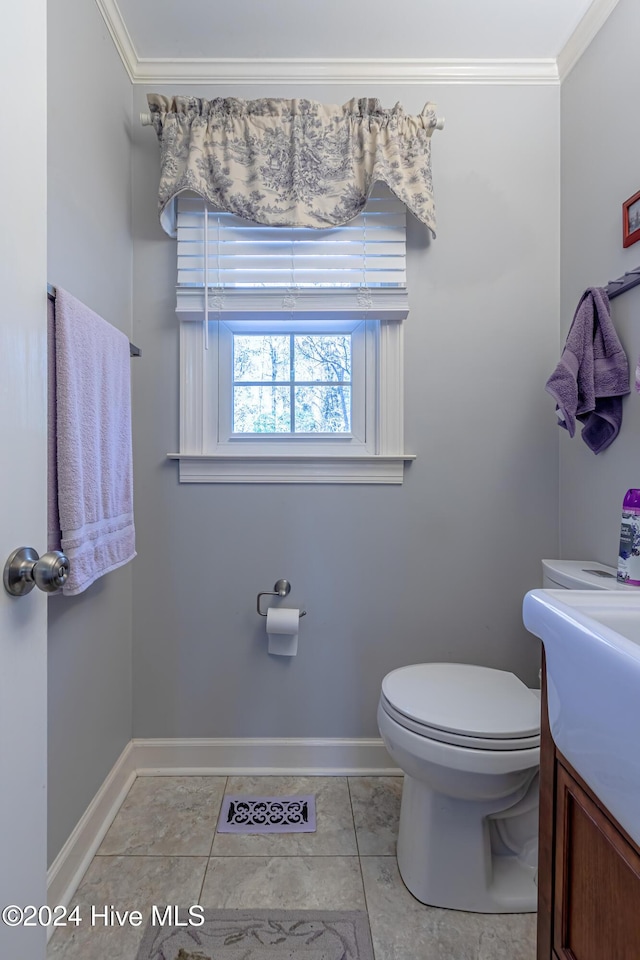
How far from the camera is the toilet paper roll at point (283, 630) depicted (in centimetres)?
152

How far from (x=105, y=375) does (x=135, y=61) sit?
1.22 metres

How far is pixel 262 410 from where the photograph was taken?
1697 millimetres

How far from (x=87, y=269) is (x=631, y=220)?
152 cm

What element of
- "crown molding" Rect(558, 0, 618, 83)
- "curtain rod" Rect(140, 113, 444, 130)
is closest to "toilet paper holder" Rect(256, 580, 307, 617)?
"curtain rod" Rect(140, 113, 444, 130)

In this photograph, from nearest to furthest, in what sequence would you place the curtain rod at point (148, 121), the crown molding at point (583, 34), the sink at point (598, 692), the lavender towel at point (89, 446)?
the sink at point (598, 692) < the lavender towel at point (89, 446) < the crown molding at point (583, 34) < the curtain rod at point (148, 121)

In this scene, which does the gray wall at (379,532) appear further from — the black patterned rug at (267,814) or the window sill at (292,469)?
the black patterned rug at (267,814)

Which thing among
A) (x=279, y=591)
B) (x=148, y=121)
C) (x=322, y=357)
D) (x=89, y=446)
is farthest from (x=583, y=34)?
(x=279, y=591)

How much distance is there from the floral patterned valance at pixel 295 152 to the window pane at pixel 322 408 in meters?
0.55

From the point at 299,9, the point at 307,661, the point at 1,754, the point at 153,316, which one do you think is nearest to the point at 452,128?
the point at 299,9

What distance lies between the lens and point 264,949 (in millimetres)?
1022

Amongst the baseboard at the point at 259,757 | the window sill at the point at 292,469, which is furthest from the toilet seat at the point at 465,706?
the window sill at the point at 292,469

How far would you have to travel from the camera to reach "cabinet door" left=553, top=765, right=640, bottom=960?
53cm

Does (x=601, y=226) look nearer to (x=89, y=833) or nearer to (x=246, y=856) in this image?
(x=246, y=856)

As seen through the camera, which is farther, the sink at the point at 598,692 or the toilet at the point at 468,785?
the toilet at the point at 468,785
